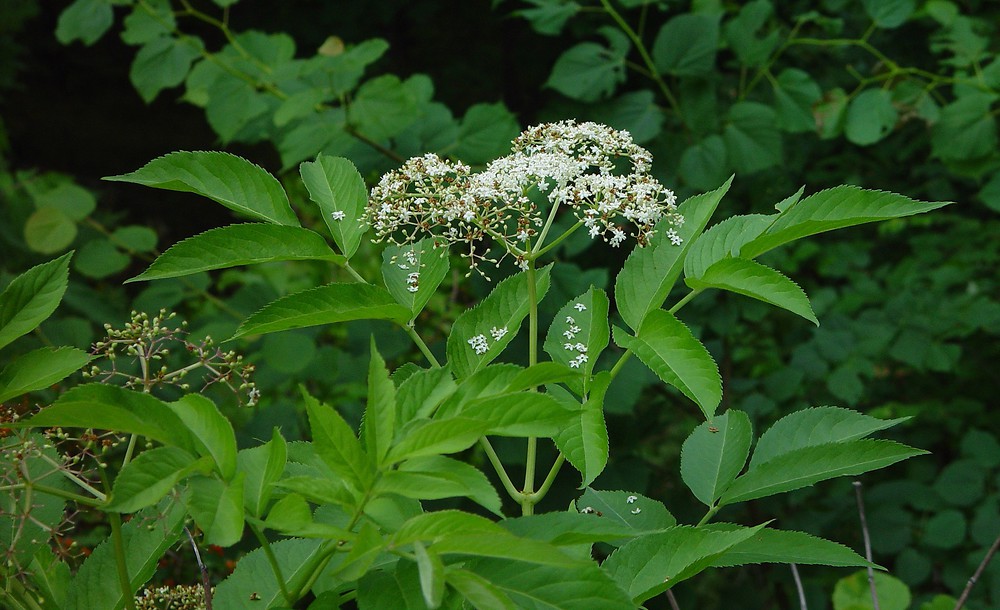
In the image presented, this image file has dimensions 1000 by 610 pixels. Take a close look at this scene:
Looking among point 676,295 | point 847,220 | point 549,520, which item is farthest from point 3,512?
point 676,295

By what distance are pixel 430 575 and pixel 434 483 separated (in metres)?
0.10

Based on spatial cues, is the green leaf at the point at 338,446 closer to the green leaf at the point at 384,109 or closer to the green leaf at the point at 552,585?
the green leaf at the point at 552,585

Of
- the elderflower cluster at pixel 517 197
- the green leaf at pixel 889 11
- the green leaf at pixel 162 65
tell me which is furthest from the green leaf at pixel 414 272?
the green leaf at pixel 889 11

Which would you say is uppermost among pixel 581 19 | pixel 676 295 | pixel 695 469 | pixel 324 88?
pixel 581 19

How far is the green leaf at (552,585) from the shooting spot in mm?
524

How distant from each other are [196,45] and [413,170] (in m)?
1.54

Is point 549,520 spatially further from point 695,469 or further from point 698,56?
point 698,56

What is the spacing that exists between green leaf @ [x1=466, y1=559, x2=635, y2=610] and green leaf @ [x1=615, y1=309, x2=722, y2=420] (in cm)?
17

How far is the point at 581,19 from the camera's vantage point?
2375mm

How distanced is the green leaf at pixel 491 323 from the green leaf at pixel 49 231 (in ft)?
5.54

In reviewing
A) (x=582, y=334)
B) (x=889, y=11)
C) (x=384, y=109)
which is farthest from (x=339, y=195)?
(x=889, y=11)

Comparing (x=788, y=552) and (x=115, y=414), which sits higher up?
(x=115, y=414)

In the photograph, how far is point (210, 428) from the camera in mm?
572

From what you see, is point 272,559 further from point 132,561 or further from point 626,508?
point 626,508
